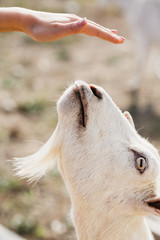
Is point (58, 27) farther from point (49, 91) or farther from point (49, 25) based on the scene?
point (49, 91)

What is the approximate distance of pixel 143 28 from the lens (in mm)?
7477

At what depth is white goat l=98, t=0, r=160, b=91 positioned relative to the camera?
7324 millimetres

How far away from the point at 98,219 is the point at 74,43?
23.6ft

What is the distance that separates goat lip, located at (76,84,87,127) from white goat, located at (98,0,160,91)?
537 cm

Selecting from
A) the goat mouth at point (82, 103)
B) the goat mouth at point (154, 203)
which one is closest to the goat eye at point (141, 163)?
the goat mouth at point (154, 203)

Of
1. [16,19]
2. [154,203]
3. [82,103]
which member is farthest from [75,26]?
[154,203]

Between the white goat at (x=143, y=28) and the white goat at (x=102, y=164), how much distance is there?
531cm

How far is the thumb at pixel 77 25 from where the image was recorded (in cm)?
175

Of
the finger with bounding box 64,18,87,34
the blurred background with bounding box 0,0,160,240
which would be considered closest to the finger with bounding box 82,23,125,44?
the finger with bounding box 64,18,87,34

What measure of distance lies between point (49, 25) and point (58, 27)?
6 centimetres

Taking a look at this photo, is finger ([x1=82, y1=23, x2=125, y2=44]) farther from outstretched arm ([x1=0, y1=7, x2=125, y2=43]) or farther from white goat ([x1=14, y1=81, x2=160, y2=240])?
white goat ([x1=14, y1=81, x2=160, y2=240])

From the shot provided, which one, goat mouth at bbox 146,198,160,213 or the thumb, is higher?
the thumb

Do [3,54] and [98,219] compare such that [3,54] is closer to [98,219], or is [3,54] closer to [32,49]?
[32,49]

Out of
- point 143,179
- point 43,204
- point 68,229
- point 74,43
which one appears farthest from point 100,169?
point 74,43
